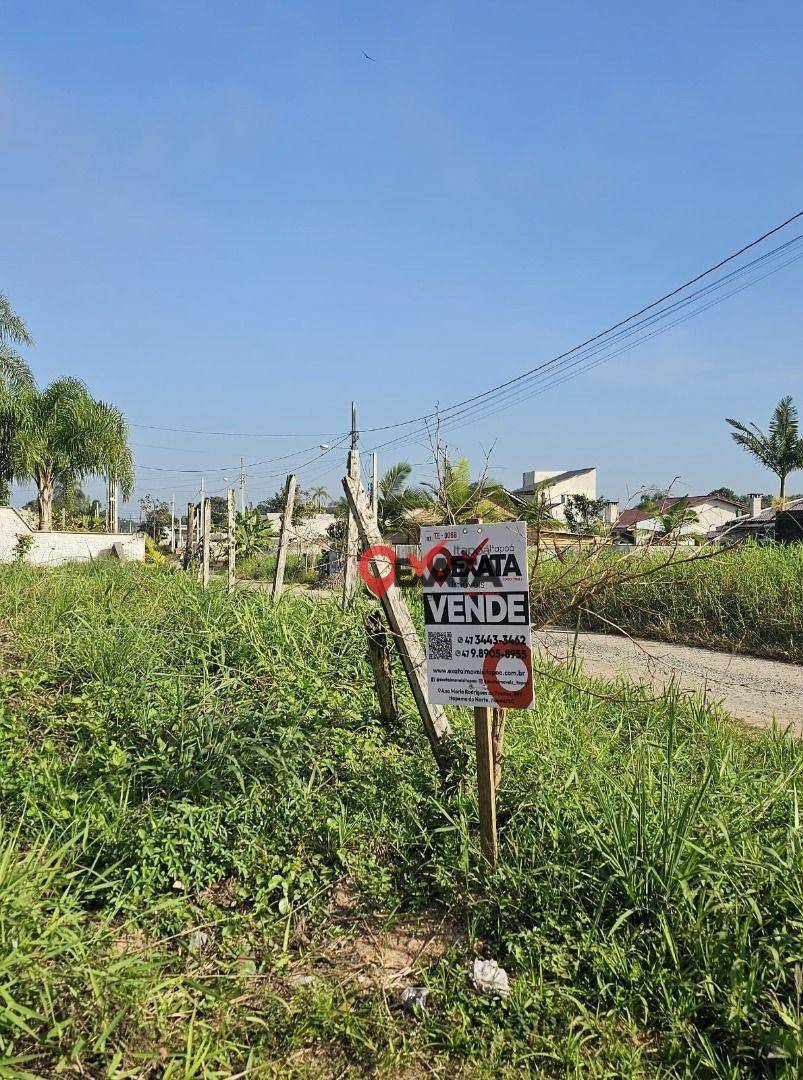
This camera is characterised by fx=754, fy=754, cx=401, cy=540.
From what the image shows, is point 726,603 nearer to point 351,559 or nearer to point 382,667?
point 351,559

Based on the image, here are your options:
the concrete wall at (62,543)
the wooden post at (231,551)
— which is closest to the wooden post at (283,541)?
the wooden post at (231,551)

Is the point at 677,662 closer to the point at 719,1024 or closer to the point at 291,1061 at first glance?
the point at 719,1024

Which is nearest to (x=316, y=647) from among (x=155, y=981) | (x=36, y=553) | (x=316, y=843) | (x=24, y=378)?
(x=316, y=843)

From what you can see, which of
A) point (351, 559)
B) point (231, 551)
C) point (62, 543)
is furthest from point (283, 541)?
point (62, 543)

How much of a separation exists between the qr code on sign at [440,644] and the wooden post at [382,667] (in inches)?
25.0

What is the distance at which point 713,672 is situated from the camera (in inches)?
344

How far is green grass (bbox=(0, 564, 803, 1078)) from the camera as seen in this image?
96.3 inches

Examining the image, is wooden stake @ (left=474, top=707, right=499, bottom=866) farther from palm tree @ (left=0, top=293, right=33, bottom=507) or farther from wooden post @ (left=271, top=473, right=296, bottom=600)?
palm tree @ (left=0, top=293, right=33, bottom=507)

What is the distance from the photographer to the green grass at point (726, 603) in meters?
10.0

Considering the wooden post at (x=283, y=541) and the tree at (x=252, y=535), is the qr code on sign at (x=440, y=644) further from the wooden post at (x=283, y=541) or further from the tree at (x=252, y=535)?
the tree at (x=252, y=535)

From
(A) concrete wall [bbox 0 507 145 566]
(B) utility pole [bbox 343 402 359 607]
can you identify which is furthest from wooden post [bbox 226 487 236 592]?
(A) concrete wall [bbox 0 507 145 566]

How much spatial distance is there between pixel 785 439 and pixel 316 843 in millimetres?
30388

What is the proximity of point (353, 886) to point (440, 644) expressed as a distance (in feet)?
3.70

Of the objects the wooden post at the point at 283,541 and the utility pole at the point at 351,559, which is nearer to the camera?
the utility pole at the point at 351,559
